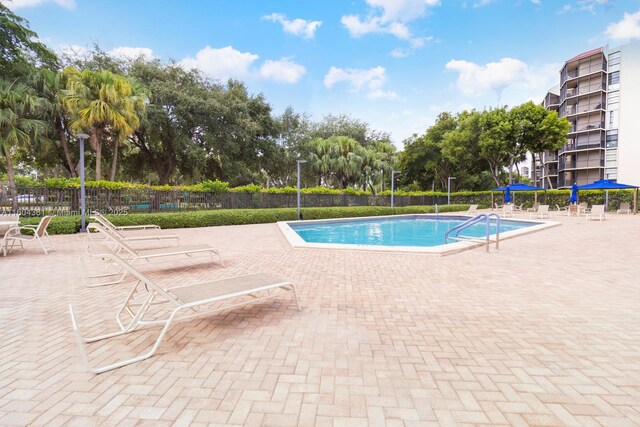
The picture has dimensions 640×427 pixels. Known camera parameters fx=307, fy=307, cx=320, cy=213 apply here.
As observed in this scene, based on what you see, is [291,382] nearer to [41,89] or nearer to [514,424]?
[514,424]

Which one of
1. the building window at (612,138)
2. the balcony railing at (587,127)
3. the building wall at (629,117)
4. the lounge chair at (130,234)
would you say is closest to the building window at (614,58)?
the building wall at (629,117)

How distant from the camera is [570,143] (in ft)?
147

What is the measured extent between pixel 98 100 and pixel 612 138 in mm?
55658

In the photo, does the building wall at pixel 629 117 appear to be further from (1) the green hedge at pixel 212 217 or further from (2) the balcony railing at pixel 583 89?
(1) the green hedge at pixel 212 217

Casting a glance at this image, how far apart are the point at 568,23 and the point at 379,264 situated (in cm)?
2322

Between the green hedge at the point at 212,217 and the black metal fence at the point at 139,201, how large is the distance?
1.68 metres

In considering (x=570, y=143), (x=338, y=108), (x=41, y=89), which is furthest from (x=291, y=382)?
(x=570, y=143)

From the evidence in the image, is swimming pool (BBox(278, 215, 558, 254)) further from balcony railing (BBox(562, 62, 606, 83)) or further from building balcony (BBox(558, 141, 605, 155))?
balcony railing (BBox(562, 62, 606, 83))

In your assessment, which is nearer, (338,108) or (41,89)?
(41,89)

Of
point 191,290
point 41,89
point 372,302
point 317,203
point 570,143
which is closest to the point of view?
point 191,290

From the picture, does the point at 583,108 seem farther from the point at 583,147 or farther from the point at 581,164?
the point at 581,164

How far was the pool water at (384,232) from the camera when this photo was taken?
12906mm

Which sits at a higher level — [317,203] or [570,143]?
[570,143]

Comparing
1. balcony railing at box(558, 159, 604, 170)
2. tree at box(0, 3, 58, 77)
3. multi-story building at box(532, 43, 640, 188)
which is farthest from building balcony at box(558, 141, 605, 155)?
tree at box(0, 3, 58, 77)
